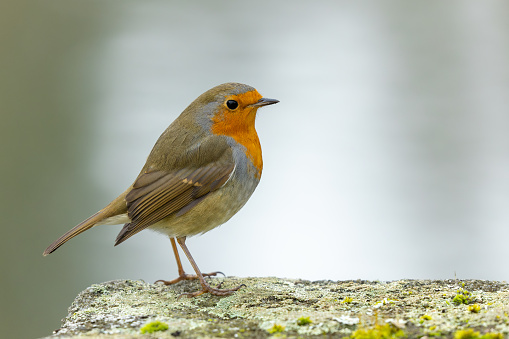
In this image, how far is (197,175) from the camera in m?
4.35

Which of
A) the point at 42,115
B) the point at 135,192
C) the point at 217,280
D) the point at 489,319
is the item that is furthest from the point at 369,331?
the point at 42,115

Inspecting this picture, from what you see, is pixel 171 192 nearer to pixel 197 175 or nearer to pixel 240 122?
pixel 197 175

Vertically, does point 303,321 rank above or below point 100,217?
below

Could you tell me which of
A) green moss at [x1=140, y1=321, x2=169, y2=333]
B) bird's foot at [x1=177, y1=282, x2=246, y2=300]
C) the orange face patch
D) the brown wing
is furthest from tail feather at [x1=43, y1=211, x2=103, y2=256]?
green moss at [x1=140, y1=321, x2=169, y2=333]

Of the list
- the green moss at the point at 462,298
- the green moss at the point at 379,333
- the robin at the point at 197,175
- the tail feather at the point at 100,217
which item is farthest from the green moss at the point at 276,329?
the tail feather at the point at 100,217

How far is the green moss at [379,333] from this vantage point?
236 centimetres

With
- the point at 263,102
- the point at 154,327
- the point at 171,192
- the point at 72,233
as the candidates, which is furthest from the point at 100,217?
the point at 154,327

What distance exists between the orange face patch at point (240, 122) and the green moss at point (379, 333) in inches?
Answer: 89.6

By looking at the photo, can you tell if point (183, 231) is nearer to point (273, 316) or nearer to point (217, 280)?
point (217, 280)

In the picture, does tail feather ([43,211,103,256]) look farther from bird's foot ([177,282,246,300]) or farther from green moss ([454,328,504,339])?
green moss ([454,328,504,339])

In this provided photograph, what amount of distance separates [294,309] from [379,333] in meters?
0.86

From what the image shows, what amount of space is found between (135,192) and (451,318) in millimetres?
2531

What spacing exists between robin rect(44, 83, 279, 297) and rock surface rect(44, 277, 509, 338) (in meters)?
0.47

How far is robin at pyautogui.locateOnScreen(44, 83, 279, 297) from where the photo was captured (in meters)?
4.28
